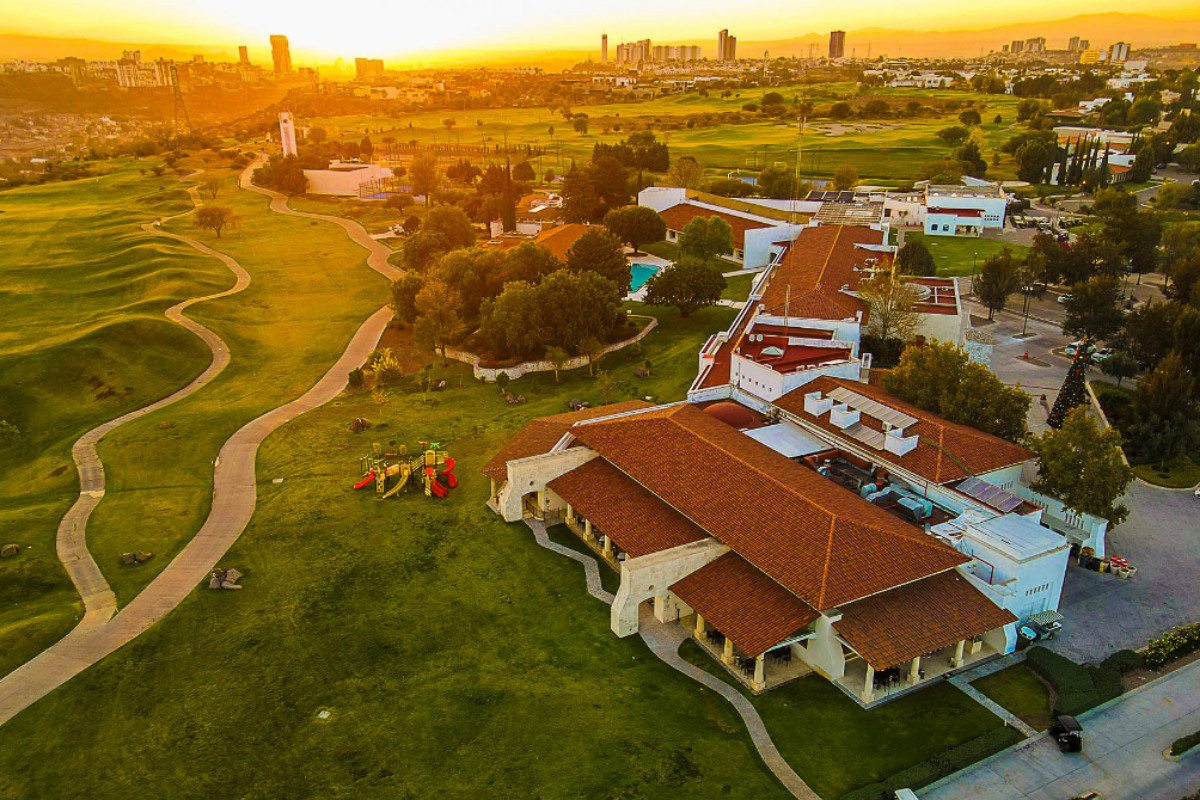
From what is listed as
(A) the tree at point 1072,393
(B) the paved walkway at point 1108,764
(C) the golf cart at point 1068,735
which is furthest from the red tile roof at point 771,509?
(A) the tree at point 1072,393

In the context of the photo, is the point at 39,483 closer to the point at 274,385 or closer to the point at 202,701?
the point at 274,385

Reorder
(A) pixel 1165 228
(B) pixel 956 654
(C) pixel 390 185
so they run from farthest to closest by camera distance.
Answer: (C) pixel 390 185
(A) pixel 1165 228
(B) pixel 956 654

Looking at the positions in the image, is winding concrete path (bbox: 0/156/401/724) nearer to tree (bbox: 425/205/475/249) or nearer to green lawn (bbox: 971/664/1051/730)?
tree (bbox: 425/205/475/249)

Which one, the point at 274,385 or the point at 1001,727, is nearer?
the point at 1001,727

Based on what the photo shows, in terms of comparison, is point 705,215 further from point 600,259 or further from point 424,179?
point 424,179

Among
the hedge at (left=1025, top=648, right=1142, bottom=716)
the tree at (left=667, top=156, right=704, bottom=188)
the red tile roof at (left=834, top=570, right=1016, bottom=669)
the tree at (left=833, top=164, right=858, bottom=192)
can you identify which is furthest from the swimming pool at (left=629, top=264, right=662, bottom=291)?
the hedge at (left=1025, top=648, right=1142, bottom=716)

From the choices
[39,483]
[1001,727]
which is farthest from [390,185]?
[1001,727]

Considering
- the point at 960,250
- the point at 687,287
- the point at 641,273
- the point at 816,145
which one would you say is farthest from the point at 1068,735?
the point at 816,145
